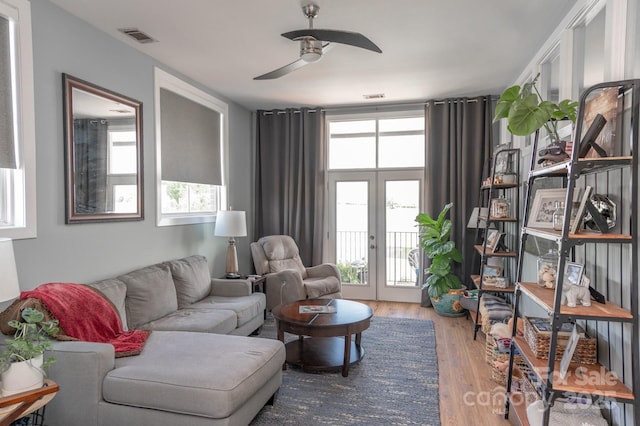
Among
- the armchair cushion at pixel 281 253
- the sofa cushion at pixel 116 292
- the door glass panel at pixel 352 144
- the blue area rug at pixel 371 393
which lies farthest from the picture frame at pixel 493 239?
the sofa cushion at pixel 116 292

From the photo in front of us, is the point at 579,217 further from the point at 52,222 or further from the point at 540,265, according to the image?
the point at 52,222

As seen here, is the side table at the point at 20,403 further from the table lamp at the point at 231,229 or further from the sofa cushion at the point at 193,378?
the table lamp at the point at 231,229

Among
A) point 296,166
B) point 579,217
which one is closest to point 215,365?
point 579,217

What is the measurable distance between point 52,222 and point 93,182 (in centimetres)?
50

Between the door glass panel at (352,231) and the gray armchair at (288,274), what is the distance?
694 mm

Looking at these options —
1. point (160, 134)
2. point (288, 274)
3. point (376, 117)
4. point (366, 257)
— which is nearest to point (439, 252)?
point (366, 257)

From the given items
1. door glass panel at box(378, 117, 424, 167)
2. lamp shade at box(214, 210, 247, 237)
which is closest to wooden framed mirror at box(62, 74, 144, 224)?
lamp shade at box(214, 210, 247, 237)

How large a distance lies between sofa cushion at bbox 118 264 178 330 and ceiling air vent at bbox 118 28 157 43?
6.50ft

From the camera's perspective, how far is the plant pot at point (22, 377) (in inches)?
72.2

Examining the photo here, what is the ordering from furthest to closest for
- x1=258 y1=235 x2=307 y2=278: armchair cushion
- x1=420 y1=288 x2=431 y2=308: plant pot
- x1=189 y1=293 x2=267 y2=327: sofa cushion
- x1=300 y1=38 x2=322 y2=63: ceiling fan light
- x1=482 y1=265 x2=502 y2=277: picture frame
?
x1=420 y1=288 x2=431 y2=308: plant pot
x1=258 y1=235 x2=307 y2=278: armchair cushion
x1=482 y1=265 x2=502 y2=277: picture frame
x1=189 y1=293 x2=267 y2=327: sofa cushion
x1=300 y1=38 x2=322 y2=63: ceiling fan light

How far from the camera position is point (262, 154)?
5.90 meters

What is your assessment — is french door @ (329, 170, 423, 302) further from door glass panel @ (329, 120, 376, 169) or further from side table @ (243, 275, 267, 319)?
side table @ (243, 275, 267, 319)

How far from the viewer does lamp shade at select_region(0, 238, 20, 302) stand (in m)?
1.81

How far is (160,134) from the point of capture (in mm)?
3953
